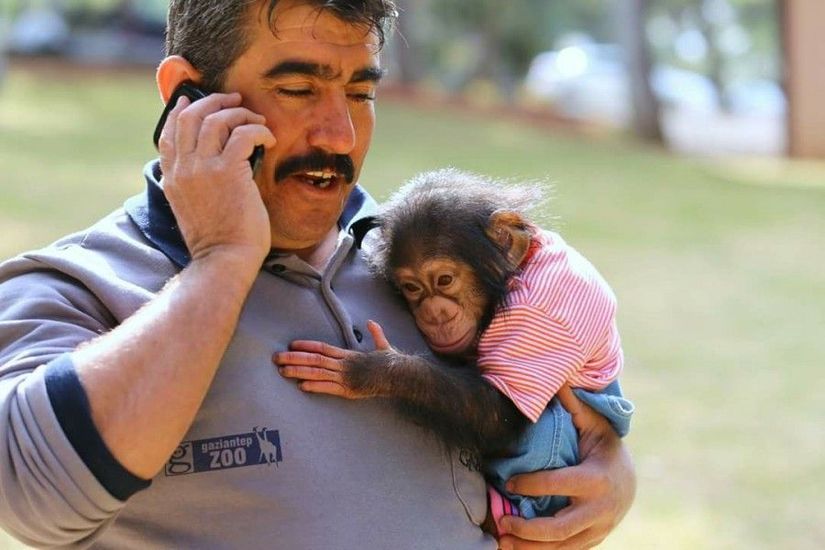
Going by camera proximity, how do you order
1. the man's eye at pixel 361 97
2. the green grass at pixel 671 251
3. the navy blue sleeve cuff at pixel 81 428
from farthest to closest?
the green grass at pixel 671 251
the man's eye at pixel 361 97
the navy blue sleeve cuff at pixel 81 428

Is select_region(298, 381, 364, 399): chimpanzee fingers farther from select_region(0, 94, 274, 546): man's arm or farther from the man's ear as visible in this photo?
the man's ear

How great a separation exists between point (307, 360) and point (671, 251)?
9958mm

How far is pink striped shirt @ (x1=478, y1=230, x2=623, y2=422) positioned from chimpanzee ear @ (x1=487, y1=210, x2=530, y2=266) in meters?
0.03

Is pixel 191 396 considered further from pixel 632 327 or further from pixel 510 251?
pixel 632 327

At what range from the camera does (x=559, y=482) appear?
8.75ft

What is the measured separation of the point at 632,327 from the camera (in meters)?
9.61

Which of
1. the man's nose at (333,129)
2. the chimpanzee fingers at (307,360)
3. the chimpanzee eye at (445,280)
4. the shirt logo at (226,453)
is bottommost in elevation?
the shirt logo at (226,453)

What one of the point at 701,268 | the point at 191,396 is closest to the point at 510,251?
the point at 191,396

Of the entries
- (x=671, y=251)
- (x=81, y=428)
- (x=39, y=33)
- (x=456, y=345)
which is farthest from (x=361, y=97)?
(x=39, y=33)

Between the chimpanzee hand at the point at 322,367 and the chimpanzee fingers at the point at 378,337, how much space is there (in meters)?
0.10

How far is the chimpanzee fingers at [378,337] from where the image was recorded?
258 cm

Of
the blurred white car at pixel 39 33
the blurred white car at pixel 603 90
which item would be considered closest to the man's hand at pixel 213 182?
the blurred white car at pixel 603 90

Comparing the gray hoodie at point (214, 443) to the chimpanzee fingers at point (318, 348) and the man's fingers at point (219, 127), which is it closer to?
the chimpanzee fingers at point (318, 348)

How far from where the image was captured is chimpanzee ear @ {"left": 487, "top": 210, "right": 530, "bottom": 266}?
2840 mm
